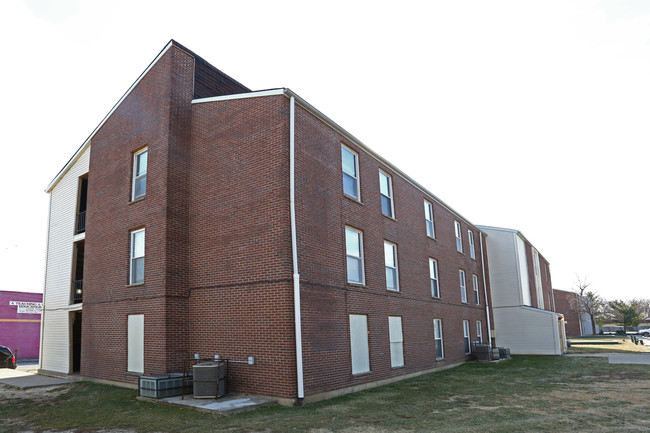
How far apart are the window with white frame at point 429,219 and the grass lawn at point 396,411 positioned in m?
7.46

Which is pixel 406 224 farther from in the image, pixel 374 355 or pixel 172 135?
pixel 172 135

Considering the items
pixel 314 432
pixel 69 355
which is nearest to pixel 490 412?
pixel 314 432

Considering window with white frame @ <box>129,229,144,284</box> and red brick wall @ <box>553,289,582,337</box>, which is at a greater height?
window with white frame @ <box>129,229,144,284</box>

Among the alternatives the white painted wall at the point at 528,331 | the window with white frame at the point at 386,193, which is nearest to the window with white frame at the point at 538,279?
the white painted wall at the point at 528,331

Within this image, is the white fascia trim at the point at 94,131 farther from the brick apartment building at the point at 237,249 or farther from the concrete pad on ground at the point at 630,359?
the concrete pad on ground at the point at 630,359

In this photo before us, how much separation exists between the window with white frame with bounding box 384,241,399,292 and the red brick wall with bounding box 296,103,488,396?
0.24 metres

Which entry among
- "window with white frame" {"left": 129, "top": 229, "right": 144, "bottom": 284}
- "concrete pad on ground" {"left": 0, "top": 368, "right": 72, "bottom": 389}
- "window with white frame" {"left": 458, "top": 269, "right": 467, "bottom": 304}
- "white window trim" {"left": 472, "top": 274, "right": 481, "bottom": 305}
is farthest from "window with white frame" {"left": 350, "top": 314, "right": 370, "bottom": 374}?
"white window trim" {"left": 472, "top": 274, "right": 481, "bottom": 305}

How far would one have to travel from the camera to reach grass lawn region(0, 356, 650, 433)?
799 centimetres

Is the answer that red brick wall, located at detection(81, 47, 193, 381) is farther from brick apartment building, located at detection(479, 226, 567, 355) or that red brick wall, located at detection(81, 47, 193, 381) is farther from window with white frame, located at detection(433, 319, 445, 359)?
brick apartment building, located at detection(479, 226, 567, 355)

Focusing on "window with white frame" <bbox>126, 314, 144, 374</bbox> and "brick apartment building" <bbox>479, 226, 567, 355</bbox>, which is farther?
"brick apartment building" <bbox>479, 226, 567, 355</bbox>

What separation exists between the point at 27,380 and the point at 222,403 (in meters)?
9.23

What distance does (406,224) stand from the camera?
683 inches

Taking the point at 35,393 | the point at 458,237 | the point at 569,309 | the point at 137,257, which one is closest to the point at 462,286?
the point at 458,237

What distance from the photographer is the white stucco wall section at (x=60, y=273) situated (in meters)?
16.8
